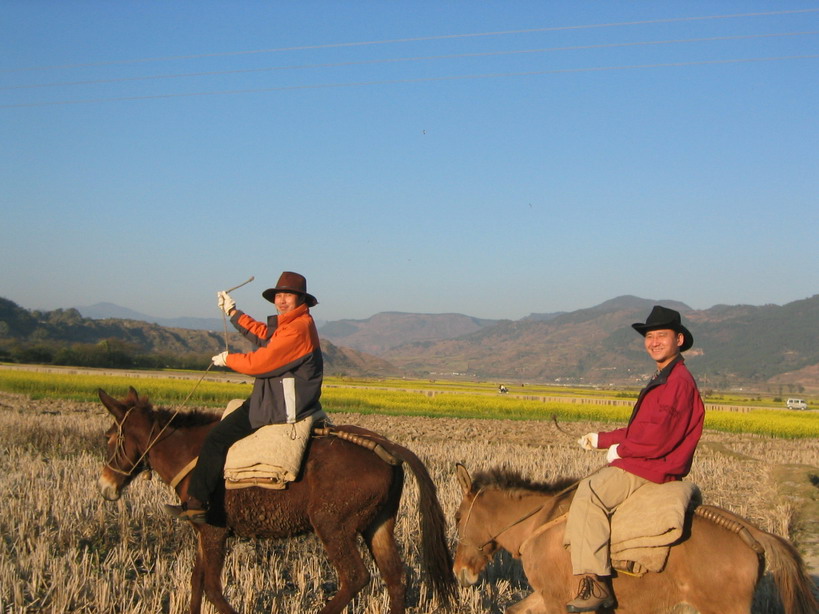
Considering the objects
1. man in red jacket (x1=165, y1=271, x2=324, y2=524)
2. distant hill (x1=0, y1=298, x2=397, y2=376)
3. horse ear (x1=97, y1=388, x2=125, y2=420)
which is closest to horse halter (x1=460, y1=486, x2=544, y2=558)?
man in red jacket (x1=165, y1=271, x2=324, y2=524)

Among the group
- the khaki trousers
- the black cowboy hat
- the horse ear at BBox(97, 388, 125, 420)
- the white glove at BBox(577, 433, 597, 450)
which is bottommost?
the khaki trousers

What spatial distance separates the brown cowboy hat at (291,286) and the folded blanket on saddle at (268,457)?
1027mm

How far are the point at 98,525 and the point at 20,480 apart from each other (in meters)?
3.38

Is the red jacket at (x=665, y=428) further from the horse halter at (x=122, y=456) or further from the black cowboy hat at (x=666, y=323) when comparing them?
the horse halter at (x=122, y=456)

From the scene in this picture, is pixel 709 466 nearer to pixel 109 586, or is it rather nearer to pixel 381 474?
pixel 381 474

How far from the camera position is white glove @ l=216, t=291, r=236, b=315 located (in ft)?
20.1

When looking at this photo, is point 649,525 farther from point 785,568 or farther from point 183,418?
point 183,418

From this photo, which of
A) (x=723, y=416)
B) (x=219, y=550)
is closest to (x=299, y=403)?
(x=219, y=550)

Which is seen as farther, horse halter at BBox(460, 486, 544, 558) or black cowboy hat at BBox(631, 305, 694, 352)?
horse halter at BBox(460, 486, 544, 558)

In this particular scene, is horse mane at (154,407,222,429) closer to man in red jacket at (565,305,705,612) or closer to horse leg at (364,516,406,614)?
horse leg at (364,516,406,614)

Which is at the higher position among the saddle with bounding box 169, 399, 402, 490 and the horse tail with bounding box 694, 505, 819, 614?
the saddle with bounding box 169, 399, 402, 490

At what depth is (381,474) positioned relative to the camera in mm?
5664

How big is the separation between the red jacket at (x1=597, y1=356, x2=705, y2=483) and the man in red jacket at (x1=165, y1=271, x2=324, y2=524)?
246cm

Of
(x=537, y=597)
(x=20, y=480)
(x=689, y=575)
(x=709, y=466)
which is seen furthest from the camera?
(x=709, y=466)
